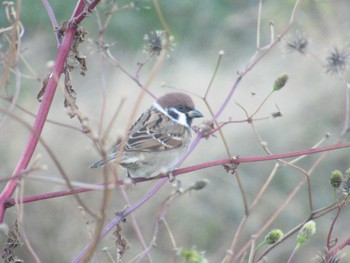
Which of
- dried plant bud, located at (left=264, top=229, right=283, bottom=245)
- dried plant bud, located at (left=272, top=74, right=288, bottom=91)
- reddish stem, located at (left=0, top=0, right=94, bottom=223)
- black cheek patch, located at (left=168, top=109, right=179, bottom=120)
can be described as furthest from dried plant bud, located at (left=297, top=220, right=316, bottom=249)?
black cheek patch, located at (left=168, top=109, right=179, bottom=120)

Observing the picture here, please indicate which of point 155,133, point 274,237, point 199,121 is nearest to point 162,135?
point 155,133

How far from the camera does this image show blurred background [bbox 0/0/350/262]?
5.87 metres

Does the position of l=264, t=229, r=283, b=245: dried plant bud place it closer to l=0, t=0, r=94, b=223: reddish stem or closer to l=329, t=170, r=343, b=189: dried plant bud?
l=329, t=170, r=343, b=189: dried plant bud

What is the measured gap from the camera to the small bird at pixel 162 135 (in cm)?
367

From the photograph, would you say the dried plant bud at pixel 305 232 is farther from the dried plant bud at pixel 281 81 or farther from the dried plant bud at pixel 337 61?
the dried plant bud at pixel 337 61

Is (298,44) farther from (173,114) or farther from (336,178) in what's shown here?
(336,178)

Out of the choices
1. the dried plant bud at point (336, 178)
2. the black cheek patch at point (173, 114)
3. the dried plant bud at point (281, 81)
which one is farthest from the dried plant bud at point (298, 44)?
the dried plant bud at point (336, 178)

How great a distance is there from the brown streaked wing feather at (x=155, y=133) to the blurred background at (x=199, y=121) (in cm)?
100

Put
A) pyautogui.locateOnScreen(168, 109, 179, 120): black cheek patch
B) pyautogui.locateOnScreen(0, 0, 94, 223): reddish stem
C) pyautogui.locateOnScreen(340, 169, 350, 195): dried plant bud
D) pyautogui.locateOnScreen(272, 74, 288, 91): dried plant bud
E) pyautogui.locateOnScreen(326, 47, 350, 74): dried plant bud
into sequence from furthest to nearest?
1. pyautogui.locateOnScreen(168, 109, 179, 120): black cheek patch
2. pyautogui.locateOnScreen(326, 47, 350, 74): dried plant bud
3. pyautogui.locateOnScreen(272, 74, 288, 91): dried plant bud
4. pyautogui.locateOnScreen(340, 169, 350, 195): dried plant bud
5. pyautogui.locateOnScreen(0, 0, 94, 223): reddish stem

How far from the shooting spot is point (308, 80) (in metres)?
7.36

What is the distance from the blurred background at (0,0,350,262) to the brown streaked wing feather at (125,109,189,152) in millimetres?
1003

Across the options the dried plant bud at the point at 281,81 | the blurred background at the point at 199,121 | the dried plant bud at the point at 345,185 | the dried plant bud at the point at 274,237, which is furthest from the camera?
the blurred background at the point at 199,121

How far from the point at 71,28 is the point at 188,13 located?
544 cm

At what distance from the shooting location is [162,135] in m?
3.86
